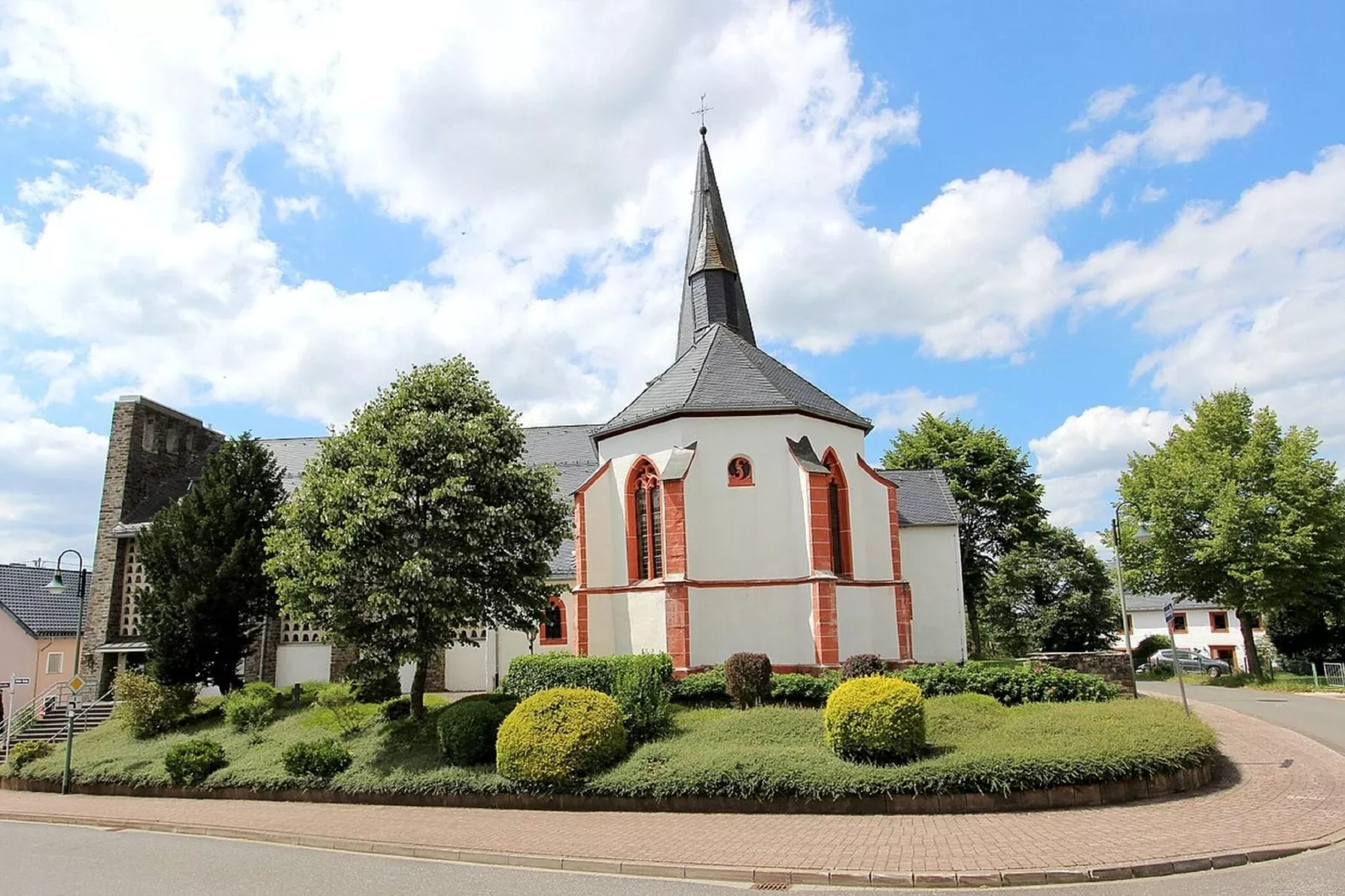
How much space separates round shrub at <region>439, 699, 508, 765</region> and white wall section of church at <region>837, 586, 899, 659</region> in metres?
9.75

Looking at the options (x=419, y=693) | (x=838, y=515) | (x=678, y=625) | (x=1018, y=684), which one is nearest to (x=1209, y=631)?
(x=838, y=515)

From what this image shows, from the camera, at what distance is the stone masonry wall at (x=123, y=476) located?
32500 millimetres

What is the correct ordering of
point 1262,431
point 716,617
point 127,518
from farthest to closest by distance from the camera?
point 1262,431 → point 127,518 → point 716,617

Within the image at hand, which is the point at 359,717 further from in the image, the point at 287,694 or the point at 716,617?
the point at 716,617

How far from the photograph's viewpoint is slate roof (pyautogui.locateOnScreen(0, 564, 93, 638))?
3650cm

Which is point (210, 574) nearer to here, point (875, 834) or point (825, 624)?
point (825, 624)

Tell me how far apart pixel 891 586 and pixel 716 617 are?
5.51 metres

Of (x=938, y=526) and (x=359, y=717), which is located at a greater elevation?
(x=938, y=526)

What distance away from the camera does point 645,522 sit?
2409 centimetres

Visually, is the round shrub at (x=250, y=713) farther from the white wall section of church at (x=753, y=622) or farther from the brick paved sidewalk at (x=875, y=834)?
the white wall section of church at (x=753, y=622)

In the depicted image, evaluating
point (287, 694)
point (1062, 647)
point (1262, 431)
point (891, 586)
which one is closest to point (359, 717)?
point (287, 694)

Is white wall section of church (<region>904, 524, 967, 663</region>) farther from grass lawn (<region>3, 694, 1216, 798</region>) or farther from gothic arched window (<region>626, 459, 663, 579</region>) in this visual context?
grass lawn (<region>3, 694, 1216, 798</region>)

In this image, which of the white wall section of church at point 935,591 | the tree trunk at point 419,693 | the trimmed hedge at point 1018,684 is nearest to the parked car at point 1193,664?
the white wall section of church at point 935,591

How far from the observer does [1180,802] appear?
1234 centimetres
